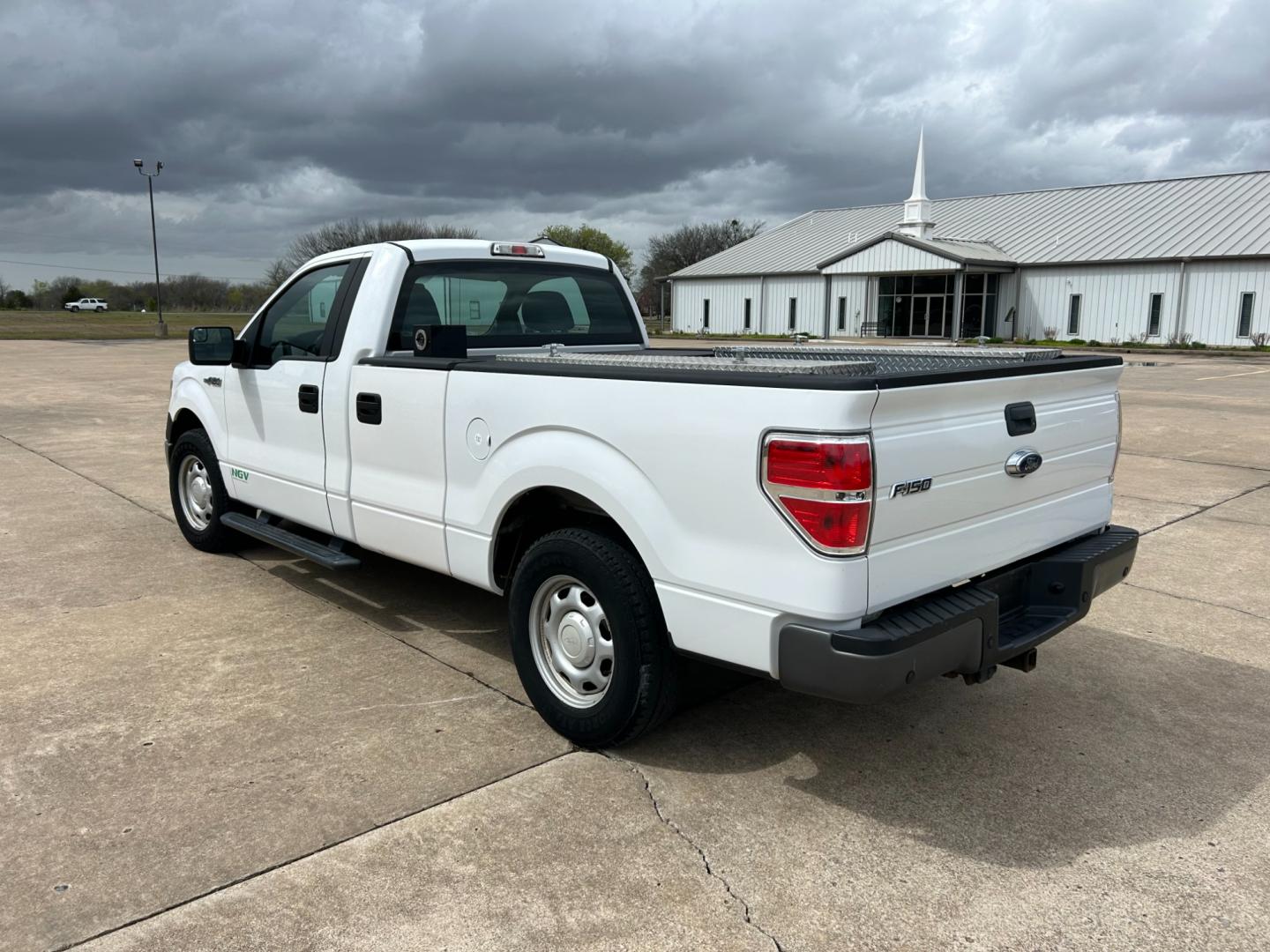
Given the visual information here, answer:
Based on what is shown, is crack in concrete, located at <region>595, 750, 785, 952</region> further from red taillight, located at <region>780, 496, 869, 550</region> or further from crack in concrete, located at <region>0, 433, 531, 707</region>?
red taillight, located at <region>780, 496, 869, 550</region>

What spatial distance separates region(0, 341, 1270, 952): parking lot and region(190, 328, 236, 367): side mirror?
1343 millimetres

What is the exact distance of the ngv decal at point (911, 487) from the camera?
294cm

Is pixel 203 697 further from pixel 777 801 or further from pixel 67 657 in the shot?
pixel 777 801

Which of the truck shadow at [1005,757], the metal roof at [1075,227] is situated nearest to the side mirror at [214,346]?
the truck shadow at [1005,757]

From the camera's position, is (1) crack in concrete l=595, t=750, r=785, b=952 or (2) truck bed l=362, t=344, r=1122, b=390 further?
(2) truck bed l=362, t=344, r=1122, b=390

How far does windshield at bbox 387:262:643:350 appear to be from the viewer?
195 inches

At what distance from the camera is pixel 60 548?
672 centimetres

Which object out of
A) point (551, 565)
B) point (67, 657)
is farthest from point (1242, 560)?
point (67, 657)

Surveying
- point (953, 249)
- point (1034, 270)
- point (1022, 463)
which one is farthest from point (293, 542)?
point (1034, 270)

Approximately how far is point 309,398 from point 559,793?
8.39 ft

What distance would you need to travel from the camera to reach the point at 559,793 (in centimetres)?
344

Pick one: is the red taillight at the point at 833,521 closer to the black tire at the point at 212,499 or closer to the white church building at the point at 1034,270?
the black tire at the point at 212,499

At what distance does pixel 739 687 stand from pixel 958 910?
167 centimetres

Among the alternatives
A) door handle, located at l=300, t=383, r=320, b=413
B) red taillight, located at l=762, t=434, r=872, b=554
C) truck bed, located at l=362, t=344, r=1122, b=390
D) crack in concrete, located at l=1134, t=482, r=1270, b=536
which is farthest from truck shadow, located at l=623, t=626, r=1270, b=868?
crack in concrete, located at l=1134, t=482, r=1270, b=536
